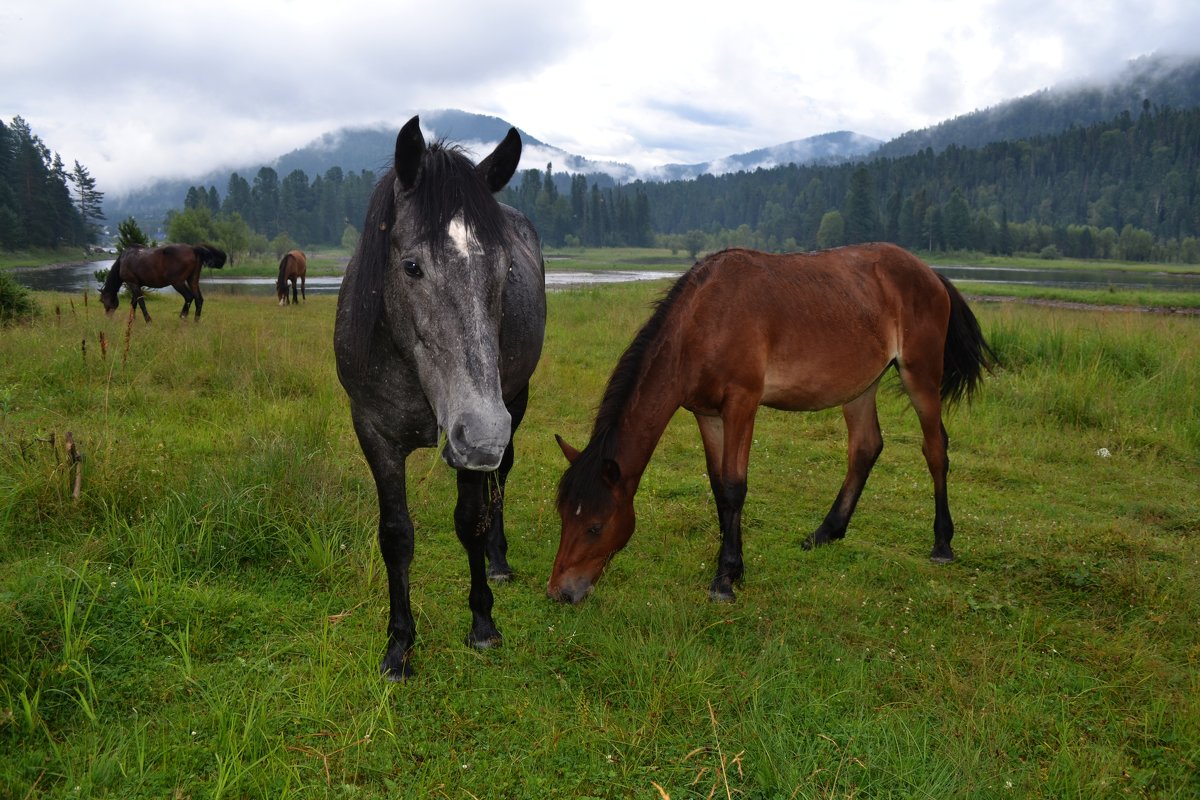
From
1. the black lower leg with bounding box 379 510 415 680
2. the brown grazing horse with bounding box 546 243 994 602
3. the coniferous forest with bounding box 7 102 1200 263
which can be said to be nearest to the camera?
the black lower leg with bounding box 379 510 415 680

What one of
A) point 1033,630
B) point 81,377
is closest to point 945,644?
point 1033,630

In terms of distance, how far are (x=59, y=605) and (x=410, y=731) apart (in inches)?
74.0

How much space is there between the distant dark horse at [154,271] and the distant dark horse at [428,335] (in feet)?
50.2

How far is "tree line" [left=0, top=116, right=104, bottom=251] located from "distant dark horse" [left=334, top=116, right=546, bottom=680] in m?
73.4

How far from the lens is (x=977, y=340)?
19.7 ft

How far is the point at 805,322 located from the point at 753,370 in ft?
2.23

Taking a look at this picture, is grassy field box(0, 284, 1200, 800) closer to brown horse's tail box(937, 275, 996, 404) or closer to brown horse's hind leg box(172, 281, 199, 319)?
brown horse's tail box(937, 275, 996, 404)

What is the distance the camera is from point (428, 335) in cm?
262

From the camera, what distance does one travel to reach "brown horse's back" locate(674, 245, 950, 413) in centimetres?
456

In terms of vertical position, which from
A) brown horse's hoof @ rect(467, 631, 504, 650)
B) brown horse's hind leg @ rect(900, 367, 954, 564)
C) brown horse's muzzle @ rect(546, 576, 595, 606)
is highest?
brown horse's hind leg @ rect(900, 367, 954, 564)

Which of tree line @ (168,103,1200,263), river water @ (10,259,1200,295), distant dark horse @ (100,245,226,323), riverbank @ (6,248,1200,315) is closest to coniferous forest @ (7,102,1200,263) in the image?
tree line @ (168,103,1200,263)

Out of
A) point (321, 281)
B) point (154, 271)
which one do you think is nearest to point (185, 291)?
point (154, 271)

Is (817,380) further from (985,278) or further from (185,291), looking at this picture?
(985,278)

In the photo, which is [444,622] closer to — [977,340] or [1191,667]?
[1191,667]
